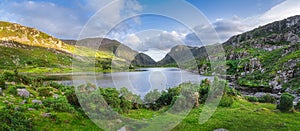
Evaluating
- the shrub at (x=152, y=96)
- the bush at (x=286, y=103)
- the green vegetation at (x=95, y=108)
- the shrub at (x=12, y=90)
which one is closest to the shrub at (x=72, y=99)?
the green vegetation at (x=95, y=108)

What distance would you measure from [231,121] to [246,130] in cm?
218

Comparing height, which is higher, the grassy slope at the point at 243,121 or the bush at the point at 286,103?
the bush at the point at 286,103

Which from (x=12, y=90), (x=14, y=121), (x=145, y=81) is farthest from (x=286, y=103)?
(x=12, y=90)

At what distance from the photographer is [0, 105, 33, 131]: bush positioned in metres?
11.0

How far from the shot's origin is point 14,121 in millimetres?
11531

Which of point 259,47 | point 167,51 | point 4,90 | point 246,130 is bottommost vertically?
point 246,130

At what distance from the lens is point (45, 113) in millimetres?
14352

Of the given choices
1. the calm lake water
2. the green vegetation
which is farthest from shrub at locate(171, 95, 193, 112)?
the calm lake water

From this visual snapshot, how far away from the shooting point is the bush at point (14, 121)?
11021 mm

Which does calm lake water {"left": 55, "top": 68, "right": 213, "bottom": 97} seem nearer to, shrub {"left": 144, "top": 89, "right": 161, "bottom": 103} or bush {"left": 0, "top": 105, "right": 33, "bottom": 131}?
shrub {"left": 144, "top": 89, "right": 161, "bottom": 103}

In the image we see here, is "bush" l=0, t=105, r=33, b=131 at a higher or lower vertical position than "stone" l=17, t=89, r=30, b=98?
lower

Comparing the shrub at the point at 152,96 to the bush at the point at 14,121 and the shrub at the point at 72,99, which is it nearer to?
the shrub at the point at 72,99

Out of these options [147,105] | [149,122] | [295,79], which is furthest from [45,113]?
[295,79]

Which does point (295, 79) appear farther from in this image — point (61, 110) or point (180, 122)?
point (61, 110)
